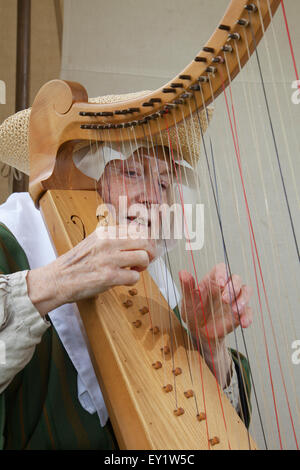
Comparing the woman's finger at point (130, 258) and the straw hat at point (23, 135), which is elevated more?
the straw hat at point (23, 135)

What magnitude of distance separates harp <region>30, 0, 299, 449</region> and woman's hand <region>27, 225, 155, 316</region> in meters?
0.09

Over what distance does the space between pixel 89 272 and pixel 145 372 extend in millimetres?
182

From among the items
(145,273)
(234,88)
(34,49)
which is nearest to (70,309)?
(145,273)

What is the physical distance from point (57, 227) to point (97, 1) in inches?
71.1

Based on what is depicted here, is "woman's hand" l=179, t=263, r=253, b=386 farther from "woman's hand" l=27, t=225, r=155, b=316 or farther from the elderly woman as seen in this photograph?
"woman's hand" l=27, t=225, r=155, b=316

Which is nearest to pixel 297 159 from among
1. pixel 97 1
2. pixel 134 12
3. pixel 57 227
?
pixel 134 12

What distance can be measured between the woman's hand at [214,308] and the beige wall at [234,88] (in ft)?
3.68

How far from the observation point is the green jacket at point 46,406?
0.96m

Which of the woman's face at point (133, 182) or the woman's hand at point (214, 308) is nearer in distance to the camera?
the woman's hand at point (214, 308)

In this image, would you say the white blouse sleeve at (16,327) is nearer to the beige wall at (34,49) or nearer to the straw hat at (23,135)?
the straw hat at (23,135)

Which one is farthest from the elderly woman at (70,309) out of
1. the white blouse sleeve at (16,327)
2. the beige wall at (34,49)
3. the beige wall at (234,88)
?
the beige wall at (34,49)

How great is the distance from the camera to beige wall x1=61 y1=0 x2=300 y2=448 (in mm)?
2232

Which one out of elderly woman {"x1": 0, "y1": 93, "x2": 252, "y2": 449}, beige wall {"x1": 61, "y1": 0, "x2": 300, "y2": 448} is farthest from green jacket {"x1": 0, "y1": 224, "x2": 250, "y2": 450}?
beige wall {"x1": 61, "y1": 0, "x2": 300, "y2": 448}

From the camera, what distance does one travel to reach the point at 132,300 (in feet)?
3.15
